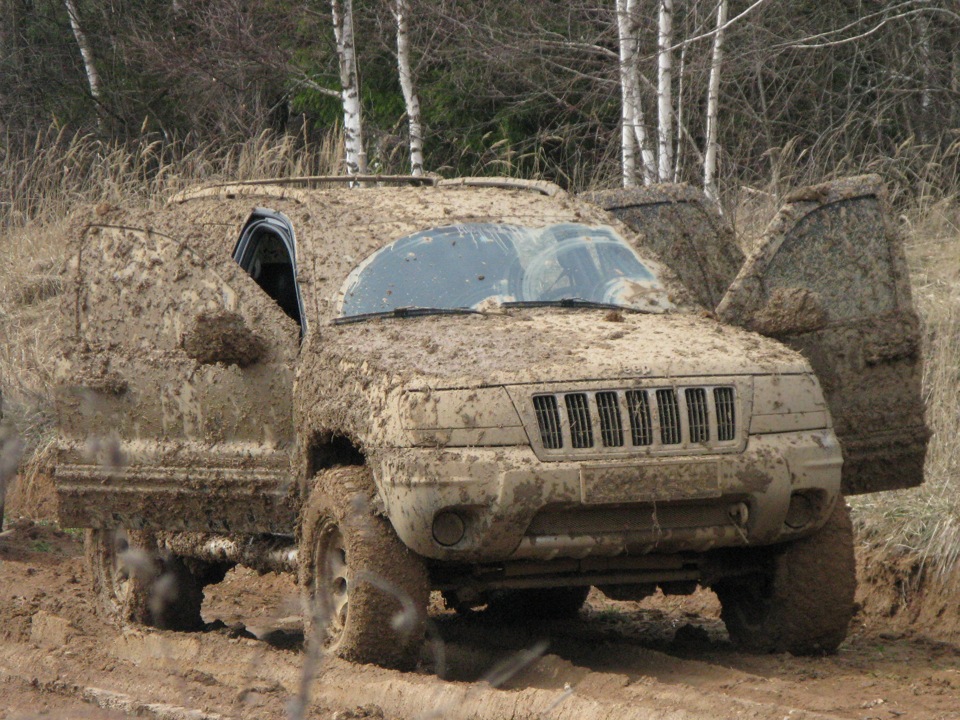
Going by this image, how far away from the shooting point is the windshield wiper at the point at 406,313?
Result: 6.88m

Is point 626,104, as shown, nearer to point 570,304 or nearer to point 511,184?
point 511,184

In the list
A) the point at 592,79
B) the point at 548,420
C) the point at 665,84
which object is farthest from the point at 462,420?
the point at 592,79

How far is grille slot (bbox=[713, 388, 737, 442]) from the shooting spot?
241 inches

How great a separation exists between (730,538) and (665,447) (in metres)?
0.54

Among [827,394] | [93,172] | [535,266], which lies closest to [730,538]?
[827,394]

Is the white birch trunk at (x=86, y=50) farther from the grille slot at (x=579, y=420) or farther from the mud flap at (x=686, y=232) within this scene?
the grille slot at (x=579, y=420)

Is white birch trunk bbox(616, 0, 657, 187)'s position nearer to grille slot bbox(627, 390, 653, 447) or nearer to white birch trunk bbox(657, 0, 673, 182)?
white birch trunk bbox(657, 0, 673, 182)

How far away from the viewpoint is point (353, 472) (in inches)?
249

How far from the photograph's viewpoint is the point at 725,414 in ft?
20.2

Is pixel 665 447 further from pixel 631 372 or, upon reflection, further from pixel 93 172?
pixel 93 172

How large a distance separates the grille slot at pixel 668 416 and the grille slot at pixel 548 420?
422 mm

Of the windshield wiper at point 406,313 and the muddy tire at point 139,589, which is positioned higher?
the windshield wiper at point 406,313

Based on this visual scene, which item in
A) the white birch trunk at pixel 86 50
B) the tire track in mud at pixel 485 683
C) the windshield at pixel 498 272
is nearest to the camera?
the tire track in mud at pixel 485 683

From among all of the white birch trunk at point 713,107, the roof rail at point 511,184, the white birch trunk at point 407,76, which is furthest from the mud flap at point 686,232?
the white birch trunk at point 407,76
